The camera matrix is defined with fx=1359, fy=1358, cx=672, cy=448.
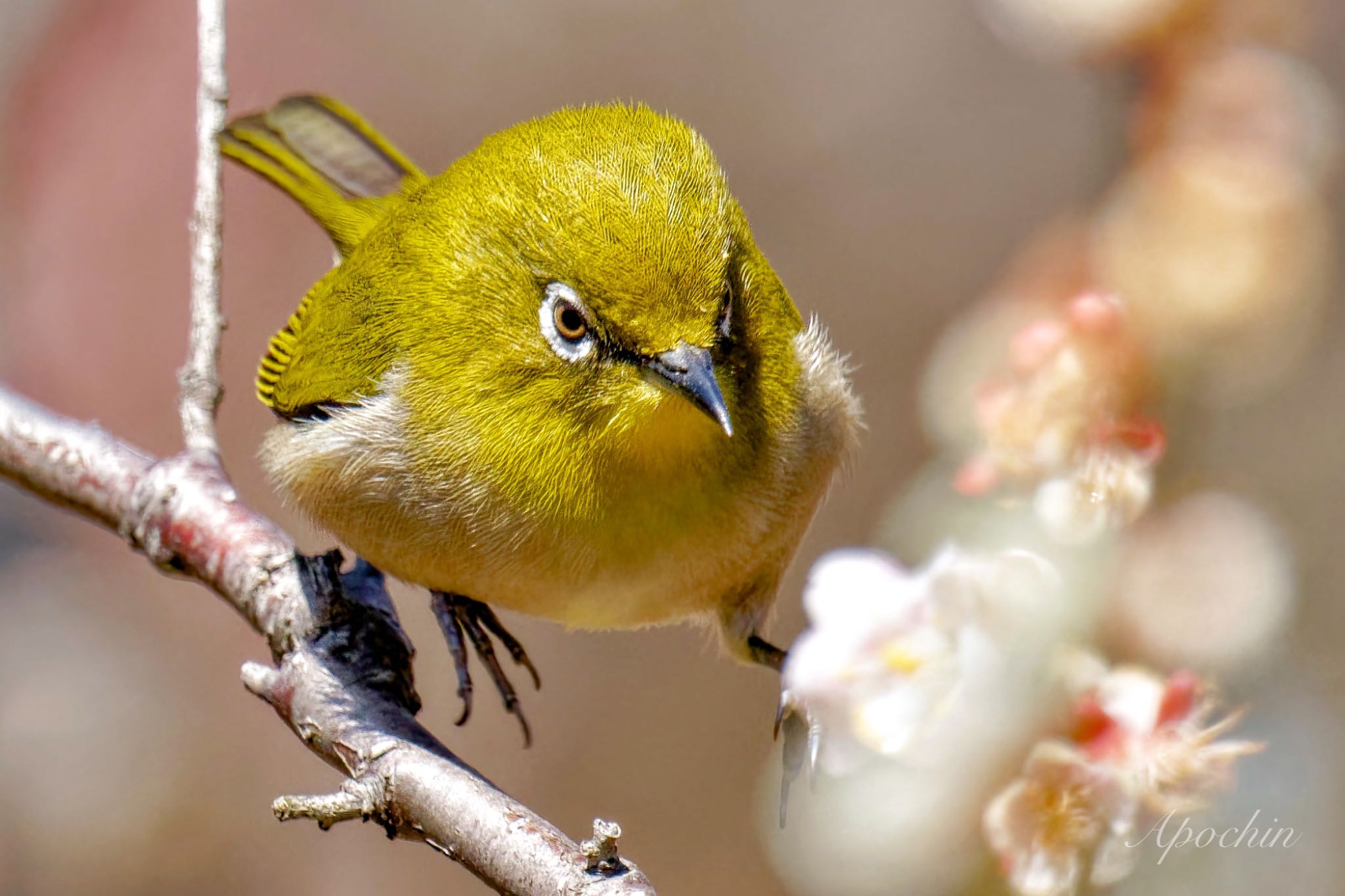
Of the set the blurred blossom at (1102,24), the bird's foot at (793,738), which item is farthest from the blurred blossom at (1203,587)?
the bird's foot at (793,738)

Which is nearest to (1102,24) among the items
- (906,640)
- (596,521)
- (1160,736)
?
(906,640)

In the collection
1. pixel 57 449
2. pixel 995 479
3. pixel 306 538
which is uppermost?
pixel 306 538

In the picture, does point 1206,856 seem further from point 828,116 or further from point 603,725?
point 828,116

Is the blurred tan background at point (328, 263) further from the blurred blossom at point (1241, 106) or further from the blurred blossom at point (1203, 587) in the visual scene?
the blurred blossom at point (1203, 587)

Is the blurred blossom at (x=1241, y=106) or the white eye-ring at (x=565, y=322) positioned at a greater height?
the white eye-ring at (x=565, y=322)

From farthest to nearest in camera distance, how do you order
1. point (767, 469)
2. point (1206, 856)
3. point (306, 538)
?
point (306, 538)
point (767, 469)
point (1206, 856)

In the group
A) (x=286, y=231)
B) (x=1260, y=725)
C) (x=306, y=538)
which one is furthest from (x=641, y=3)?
(x=1260, y=725)
